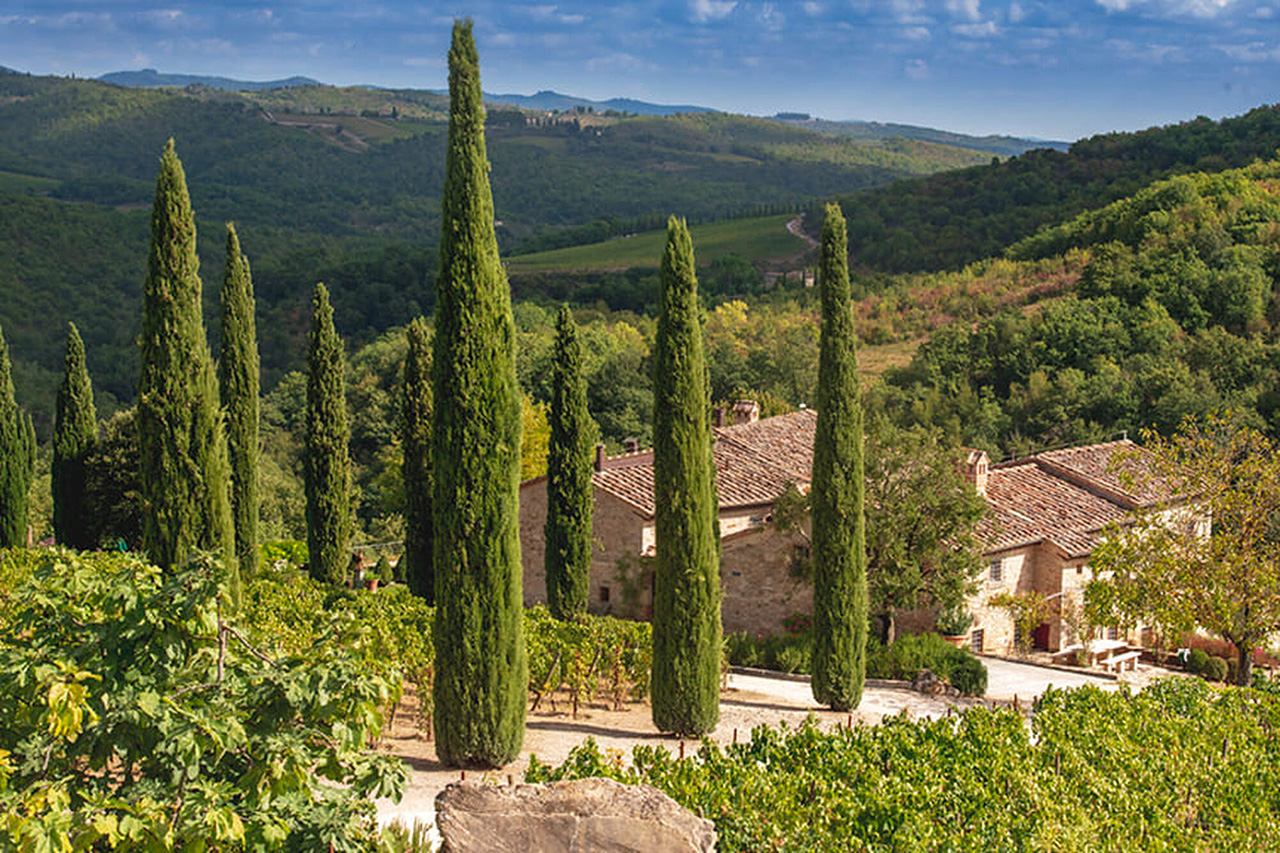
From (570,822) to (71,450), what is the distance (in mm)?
24069

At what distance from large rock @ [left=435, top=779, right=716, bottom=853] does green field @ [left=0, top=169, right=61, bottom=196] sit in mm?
135973

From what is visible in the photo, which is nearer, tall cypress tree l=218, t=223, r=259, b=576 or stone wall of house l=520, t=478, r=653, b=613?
tall cypress tree l=218, t=223, r=259, b=576

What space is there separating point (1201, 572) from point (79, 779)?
19277 millimetres

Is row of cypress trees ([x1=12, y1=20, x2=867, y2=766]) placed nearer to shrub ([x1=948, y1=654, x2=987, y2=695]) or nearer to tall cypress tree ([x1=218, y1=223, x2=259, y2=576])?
tall cypress tree ([x1=218, y1=223, x2=259, y2=576])

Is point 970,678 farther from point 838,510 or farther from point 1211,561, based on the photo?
point 838,510

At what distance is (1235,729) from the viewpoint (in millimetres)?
15906

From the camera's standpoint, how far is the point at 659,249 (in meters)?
117

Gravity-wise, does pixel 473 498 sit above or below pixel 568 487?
above

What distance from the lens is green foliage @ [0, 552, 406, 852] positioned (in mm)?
6742

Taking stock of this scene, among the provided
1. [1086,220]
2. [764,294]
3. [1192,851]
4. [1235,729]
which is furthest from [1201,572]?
[764,294]

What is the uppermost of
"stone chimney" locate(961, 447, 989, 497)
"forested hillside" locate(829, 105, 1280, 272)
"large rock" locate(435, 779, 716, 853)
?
"forested hillside" locate(829, 105, 1280, 272)

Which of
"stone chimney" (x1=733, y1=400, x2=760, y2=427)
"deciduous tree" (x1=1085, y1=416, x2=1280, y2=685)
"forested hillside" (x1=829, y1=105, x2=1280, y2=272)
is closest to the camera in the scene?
"deciduous tree" (x1=1085, y1=416, x2=1280, y2=685)

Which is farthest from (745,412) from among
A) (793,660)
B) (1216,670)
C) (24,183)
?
(24,183)

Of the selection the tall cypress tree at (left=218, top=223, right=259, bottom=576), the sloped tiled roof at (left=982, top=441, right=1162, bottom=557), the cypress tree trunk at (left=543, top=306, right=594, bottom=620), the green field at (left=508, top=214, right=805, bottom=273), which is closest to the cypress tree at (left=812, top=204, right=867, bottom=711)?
the cypress tree trunk at (left=543, top=306, right=594, bottom=620)
